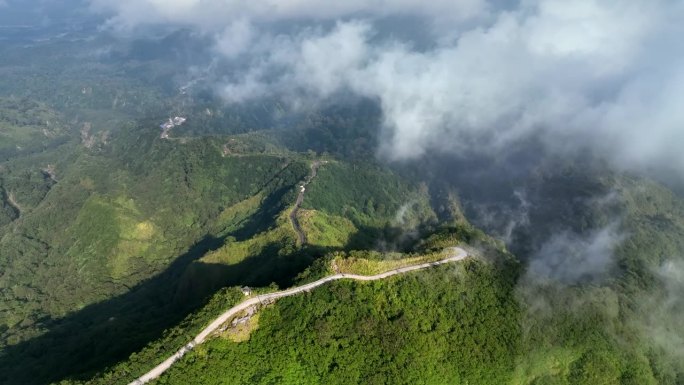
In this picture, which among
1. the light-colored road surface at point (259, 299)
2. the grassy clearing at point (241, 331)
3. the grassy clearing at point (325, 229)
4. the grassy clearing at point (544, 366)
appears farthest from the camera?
the grassy clearing at point (325, 229)

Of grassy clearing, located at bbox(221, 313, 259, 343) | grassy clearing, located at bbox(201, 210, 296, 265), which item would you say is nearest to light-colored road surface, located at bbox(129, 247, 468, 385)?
grassy clearing, located at bbox(221, 313, 259, 343)

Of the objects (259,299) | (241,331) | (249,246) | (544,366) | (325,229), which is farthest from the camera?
(325,229)

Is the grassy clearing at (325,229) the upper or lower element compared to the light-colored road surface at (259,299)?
lower

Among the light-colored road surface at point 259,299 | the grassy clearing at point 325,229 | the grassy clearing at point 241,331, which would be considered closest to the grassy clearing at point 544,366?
the light-colored road surface at point 259,299

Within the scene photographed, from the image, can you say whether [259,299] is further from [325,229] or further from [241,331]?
[325,229]

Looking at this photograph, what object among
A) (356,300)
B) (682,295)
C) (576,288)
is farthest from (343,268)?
(682,295)

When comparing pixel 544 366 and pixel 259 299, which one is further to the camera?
pixel 544 366

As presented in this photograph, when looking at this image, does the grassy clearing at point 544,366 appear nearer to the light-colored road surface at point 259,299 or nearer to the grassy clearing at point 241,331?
the light-colored road surface at point 259,299

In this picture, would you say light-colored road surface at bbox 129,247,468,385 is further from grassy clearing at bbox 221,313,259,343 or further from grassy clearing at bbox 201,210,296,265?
grassy clearing at bbox 201,210,296,265

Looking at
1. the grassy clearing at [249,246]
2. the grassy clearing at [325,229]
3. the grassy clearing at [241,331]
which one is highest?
the grassy clearing at [241,331]

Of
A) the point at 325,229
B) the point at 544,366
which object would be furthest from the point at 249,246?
the point at 544,366
